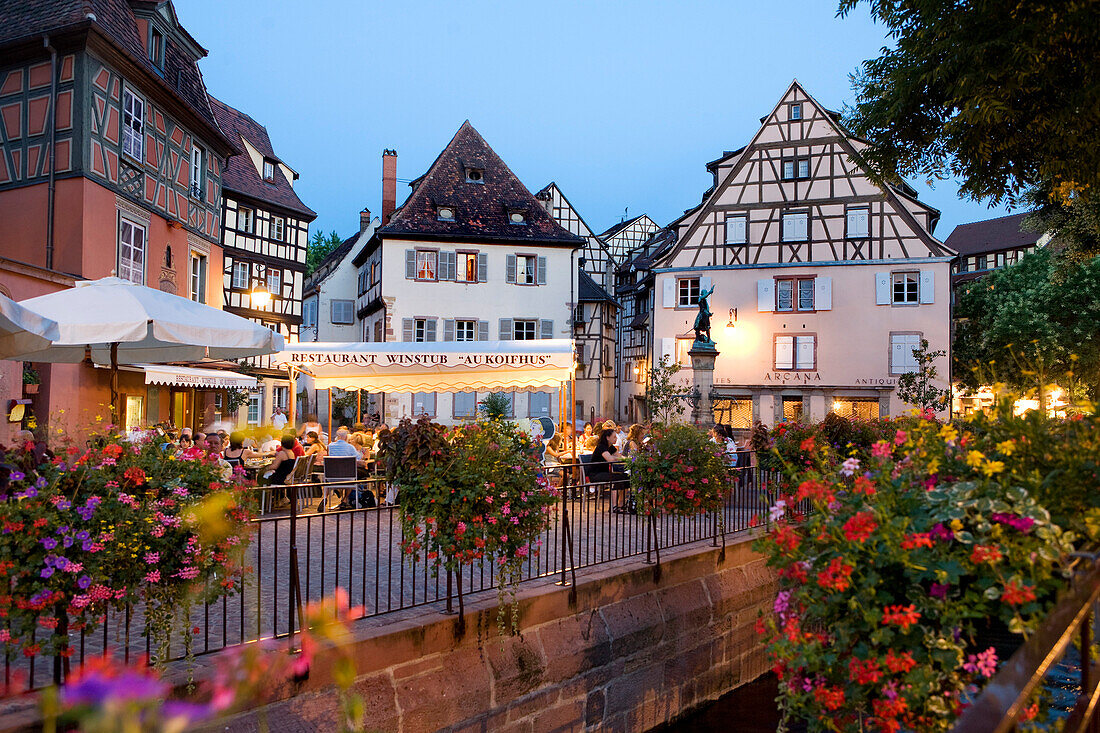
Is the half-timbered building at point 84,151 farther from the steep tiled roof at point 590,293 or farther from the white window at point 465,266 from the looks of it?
the steep tiled roof at point 590,293

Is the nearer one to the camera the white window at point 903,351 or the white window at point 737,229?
the white window at point 903,351

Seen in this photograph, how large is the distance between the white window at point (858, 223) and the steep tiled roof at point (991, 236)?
88.5 ft

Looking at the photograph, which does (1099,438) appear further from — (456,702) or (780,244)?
(780,244)

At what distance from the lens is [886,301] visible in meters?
32.6

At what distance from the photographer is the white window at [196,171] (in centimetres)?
2333

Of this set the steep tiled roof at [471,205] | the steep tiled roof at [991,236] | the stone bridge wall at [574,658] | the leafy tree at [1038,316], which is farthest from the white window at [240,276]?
the steep tiled roof at [991,236]

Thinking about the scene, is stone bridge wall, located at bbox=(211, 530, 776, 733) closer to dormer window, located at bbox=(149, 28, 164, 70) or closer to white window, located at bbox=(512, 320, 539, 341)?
dormer window, located at bbox=(149, 28, 164, 70)

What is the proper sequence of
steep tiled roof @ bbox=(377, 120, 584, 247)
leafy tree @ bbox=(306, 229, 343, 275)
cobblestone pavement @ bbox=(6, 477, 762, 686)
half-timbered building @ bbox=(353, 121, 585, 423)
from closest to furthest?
cobblestone pavement @ bbox=(6, 477, 762, 686), half-timbered building @ bbox=(353, 121, 585, 423), steep tiled roof @ bbox=(377, 120, 584, 247), leafy tree @ bbox=(306, 229, 343, 275)

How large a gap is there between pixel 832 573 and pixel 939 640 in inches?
17.4

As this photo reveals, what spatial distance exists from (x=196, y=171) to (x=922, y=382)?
80.2 feet

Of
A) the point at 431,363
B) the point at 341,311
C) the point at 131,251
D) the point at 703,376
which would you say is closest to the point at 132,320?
the point at 431,363

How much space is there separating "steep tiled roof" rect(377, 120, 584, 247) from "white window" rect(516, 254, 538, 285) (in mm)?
824

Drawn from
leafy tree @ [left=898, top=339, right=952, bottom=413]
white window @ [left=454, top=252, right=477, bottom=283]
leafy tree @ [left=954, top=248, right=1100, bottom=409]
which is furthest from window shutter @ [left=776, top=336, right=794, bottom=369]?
white window @ [left=454, top=252, right=477, bottom=283]

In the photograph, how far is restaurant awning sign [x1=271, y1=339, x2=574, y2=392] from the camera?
50.9 ft
